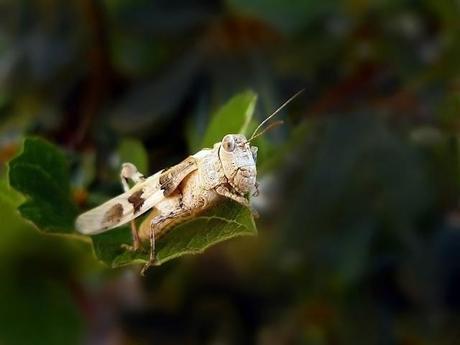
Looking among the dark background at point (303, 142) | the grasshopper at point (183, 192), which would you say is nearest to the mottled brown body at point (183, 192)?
the grasshopper at point (183, 192)

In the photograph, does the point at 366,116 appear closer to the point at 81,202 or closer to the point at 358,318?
the point at 358,318

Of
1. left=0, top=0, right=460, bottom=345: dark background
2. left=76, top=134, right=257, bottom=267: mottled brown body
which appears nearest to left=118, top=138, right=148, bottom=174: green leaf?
left=76, top=134, right=257, bottom=267: mottled brown body

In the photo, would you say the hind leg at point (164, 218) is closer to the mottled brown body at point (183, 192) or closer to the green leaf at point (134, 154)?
the mottled brown body at point (183, 192)

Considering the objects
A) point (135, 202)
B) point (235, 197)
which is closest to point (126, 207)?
point (135, 202)

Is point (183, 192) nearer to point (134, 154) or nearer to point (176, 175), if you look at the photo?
point (176, 175)

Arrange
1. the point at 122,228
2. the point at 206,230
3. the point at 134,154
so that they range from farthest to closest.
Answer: the point at 134,154 → the point at 122,228 → the point at 206,230

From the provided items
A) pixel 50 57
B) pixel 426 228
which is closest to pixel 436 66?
pixel 426 228

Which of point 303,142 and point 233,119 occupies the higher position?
point 303,142
